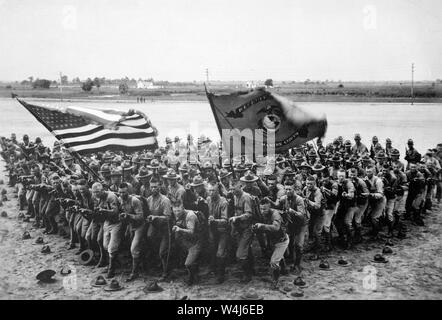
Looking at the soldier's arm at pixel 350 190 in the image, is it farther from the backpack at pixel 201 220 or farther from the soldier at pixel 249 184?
the backpack at pixel 201 220

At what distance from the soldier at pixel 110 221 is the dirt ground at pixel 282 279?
50 centimetres

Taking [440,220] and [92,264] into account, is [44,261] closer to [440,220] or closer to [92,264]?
[92,264]

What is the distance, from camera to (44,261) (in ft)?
29.2

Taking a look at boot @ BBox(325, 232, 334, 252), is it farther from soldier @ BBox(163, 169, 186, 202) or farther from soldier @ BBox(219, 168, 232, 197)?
soldier @ BBox(163, 169, 186, 202)

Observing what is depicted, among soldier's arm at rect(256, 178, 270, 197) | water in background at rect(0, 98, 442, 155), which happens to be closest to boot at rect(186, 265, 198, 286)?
soldier's arm at rect(256, 178, 270, 197)

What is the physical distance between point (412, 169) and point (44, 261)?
9.86m

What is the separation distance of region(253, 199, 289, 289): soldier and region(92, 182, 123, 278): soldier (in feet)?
9.71

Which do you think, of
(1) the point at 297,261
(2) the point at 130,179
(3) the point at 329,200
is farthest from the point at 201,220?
(3) the point at 329,200

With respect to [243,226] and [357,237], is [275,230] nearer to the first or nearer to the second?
[243,226]

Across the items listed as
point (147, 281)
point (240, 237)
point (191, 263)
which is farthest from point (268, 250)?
point (147, 281)

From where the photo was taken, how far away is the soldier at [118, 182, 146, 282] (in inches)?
305

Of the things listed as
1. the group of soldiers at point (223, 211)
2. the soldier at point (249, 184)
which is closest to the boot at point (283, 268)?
the group of soldiers at point (223, 211)

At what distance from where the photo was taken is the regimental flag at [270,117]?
9.34 meters
